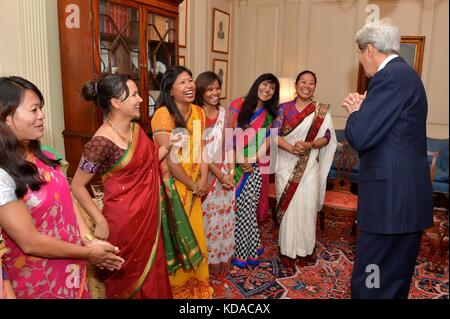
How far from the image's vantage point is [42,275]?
1.38m

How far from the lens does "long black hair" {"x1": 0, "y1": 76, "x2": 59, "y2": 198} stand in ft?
4.02

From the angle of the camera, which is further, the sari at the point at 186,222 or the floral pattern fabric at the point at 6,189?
the sari at the point at 186,222

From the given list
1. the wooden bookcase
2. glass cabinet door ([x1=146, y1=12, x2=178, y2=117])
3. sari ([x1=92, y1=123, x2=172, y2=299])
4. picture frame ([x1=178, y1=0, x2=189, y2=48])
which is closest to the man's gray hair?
sari ([x1=92, y1=123, x2=172, y2=299])

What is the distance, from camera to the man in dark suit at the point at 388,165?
1.63 m

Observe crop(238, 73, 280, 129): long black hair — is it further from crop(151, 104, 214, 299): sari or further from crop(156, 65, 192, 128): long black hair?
crop(156, 65, 192, 128): long black hair

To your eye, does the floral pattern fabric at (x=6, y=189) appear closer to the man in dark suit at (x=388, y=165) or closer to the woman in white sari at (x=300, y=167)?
the man in dark suit at (x=388, y=165)

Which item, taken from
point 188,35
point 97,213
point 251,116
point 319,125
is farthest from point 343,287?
point 188,35

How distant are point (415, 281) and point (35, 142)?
286cm

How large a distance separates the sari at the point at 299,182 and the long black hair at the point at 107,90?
150cm

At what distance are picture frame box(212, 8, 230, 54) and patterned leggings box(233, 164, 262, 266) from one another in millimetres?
2614

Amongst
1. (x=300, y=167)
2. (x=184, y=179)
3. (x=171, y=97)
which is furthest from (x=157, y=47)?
(x=300, y=167)

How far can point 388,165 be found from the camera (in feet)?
5.56

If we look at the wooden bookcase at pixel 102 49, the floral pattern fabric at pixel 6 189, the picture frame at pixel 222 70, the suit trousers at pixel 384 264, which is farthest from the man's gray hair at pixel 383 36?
the picture frame at pixel 222 70
